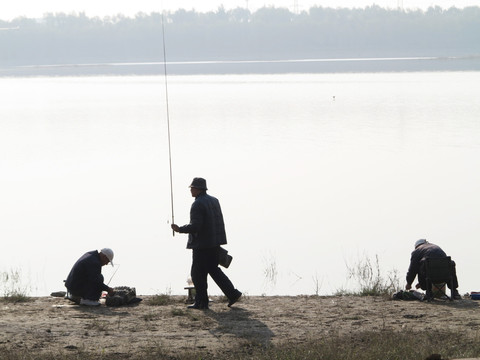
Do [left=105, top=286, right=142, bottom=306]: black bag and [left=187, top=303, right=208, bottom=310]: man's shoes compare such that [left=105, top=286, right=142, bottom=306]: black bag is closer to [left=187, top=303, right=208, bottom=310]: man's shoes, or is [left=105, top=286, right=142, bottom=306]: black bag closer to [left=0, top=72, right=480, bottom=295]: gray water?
[left=187, top=303, right=208, bottom=310]: man's shoes

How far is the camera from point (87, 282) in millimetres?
8633

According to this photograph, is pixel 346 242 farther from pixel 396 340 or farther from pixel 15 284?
pixel 396 340

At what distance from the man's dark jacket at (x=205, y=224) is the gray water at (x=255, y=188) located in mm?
2073

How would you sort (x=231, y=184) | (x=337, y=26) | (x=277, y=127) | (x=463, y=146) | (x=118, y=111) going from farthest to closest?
(x=337, y=26)
(x=118, y=111)
(x=277, y=127)
(x=463, y=146)
(x=231, y=184)

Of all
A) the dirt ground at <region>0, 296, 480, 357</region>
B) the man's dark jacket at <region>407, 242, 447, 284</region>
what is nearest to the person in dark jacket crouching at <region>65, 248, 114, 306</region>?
the dirt ground at <region>0, 296, 480, 357</region>

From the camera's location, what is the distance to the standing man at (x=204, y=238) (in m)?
8.03

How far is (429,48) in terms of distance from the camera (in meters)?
112

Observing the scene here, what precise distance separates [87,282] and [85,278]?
0.18ft

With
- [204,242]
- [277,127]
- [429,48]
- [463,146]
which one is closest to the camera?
[204,242]

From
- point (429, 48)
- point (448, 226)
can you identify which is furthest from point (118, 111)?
point (429, 48)

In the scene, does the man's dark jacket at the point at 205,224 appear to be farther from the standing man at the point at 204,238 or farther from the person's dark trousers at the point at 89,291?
the person's dark trousers at the point at 89,291

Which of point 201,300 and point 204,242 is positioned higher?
point 204,242

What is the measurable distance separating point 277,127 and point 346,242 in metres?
15.4

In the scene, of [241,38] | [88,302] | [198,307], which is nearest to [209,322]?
[198,307]
